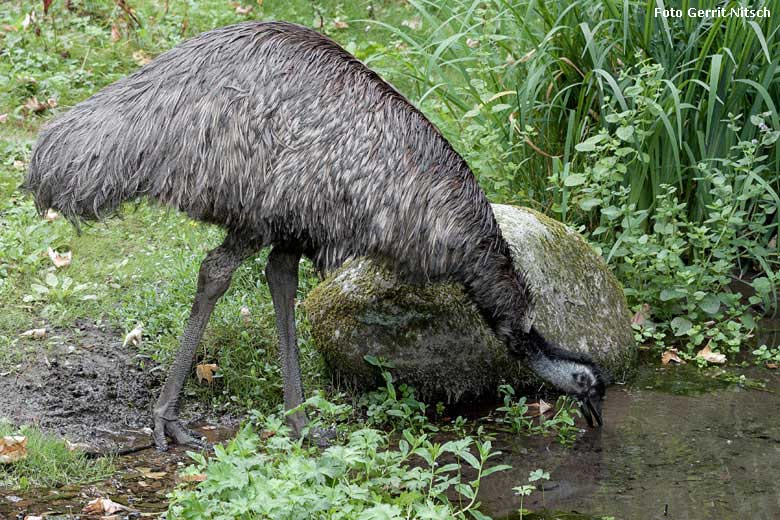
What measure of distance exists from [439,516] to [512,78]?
12.2 feet

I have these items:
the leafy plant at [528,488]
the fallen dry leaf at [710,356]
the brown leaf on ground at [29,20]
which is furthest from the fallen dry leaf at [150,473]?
the brown leaf on ground at [29,20]

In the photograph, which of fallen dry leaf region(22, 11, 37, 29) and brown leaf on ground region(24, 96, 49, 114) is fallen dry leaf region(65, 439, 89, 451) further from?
fallen dry leaf region(22, 11, 37, 29)

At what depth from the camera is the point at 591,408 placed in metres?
4.98

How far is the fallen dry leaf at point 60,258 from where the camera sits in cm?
632

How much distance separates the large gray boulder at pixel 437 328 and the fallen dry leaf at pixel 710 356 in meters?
0.53

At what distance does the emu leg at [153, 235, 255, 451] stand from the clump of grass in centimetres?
35

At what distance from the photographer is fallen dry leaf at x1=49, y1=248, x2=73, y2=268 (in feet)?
20.7

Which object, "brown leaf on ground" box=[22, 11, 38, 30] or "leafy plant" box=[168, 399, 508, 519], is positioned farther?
"brown leaf on ground" box=[22, 11, 38, 30]

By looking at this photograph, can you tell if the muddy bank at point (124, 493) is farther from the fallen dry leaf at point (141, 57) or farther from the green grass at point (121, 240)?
the fallen dry leaf at point (141, 57)

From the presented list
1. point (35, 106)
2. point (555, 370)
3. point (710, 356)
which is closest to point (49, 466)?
point (555, 370)

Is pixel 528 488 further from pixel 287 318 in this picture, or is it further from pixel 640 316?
pixel 640 316

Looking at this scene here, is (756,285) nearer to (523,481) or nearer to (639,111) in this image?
(639,111)

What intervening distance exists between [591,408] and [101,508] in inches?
84.4

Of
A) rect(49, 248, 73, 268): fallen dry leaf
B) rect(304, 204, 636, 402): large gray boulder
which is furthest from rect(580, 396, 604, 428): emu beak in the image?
rect(49, 248, 73, 268): fallen dry leaf
